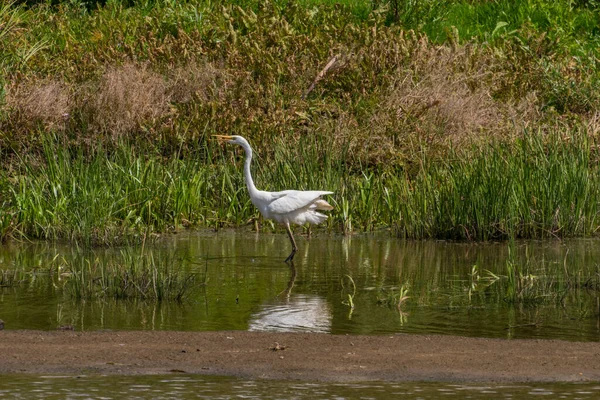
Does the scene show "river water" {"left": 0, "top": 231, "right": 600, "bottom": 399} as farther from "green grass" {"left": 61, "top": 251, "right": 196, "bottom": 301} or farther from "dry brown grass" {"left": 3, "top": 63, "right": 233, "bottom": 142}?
"dry brown grass" {"left": 3, "top": 63, "right": 233, "bottom": 142}

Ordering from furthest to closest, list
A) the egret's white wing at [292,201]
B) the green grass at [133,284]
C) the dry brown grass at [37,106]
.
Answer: the dry brown grass at [37,106] < the egret's white wing at [292,201] < the green grass at [133,284]

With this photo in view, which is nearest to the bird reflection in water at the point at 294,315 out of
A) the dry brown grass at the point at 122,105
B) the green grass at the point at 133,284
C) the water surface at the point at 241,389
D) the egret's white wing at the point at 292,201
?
the green grass at the point at 133,284

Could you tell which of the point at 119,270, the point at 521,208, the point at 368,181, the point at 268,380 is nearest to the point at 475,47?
the point at 368,181

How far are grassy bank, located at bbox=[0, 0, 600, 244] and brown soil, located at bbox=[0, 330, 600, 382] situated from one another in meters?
4.10

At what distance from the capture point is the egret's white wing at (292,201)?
1212cm

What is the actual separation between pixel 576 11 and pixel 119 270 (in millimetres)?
15761

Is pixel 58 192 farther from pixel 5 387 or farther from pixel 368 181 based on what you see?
pixel 5 387

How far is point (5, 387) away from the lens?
654cm

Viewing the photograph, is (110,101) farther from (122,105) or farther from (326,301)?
(326,301)

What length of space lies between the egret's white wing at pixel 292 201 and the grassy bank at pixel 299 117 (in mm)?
1483

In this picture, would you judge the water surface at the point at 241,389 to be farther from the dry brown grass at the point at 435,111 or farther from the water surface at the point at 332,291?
the dry brown grass at the point at 435,111

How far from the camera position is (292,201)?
12156 millimetres

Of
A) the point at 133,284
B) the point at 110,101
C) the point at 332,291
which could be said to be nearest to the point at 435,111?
the point at 110,101

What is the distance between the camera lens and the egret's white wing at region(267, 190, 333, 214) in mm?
12125
